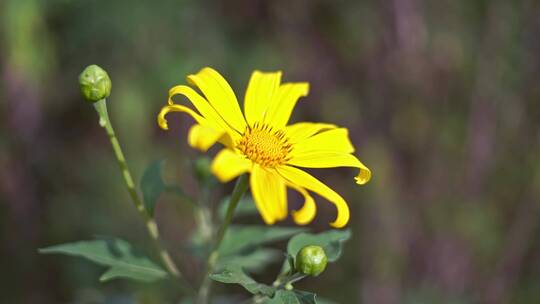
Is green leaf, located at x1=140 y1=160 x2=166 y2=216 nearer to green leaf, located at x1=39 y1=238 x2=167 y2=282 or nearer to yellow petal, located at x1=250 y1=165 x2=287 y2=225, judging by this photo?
green leaf, located at x1=39 y1=238 x2=167 y2=282

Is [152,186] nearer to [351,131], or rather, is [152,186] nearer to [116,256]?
[116,256]

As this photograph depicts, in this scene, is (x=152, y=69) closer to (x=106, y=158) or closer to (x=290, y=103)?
(x=106, y=158)

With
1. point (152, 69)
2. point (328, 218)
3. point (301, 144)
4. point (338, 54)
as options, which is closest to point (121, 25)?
point (152, 69)

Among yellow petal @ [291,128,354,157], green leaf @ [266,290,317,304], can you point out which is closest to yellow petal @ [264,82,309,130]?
yellow petal @ [291,128,354,157]

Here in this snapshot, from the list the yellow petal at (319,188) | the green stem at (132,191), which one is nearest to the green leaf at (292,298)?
the yellow petal at (319,188)

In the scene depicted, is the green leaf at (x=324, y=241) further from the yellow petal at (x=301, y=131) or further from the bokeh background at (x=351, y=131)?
the bokeh background at (x=351, y=131)
